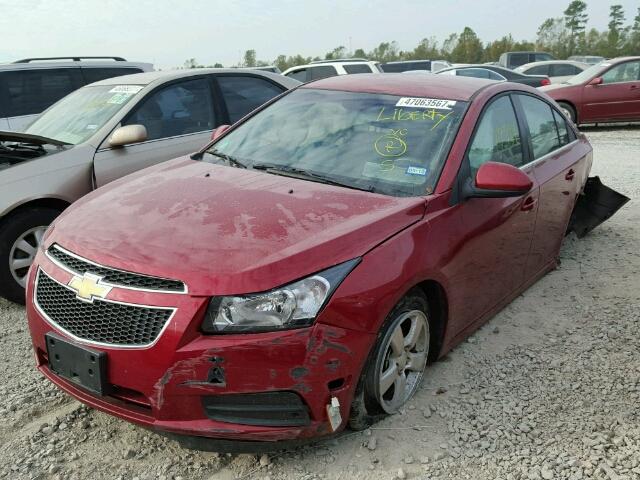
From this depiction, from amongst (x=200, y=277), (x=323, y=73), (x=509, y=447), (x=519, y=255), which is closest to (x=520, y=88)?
(x=519, y=255)

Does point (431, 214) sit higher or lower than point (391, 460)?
higher

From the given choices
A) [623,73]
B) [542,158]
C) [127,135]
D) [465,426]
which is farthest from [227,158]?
[623,73]

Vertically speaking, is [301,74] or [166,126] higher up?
[301,74]

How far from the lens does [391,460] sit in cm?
263

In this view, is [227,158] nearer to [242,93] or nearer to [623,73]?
[242,93]

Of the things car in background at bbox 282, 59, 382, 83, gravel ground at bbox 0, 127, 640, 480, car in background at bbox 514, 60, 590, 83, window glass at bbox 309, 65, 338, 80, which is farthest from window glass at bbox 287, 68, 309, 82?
gravel ground at bbox 0, 127, 640, 480

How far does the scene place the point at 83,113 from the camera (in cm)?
529

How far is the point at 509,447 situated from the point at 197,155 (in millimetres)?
2570

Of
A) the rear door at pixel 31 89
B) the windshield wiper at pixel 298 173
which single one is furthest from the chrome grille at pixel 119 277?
the rear door at pixel 31 89

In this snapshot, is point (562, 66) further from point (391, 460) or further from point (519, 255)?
point (391, 460)

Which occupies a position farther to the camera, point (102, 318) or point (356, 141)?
point (356, 141)

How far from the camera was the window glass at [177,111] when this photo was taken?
5.19 m

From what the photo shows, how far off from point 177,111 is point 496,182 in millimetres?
3400

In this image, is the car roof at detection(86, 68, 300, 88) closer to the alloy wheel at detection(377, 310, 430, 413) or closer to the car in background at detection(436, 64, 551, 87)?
the alloy wheel at detection(377, 310, 430, 413)
